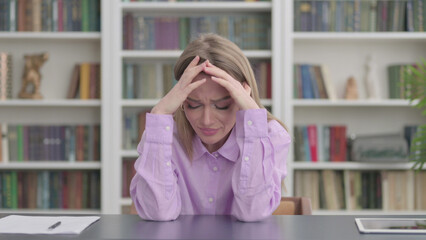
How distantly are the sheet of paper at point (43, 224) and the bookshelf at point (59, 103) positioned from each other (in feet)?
6.07

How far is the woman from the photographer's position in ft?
4.52

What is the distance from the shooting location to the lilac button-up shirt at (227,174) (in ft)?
4.38

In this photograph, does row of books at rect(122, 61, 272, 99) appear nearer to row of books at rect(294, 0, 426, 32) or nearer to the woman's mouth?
row of books at rect(294, 0, 426, 32)

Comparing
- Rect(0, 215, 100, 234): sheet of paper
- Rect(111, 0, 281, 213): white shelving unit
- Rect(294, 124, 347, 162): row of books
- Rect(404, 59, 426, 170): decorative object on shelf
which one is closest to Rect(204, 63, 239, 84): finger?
Rect(0, 215, 100, 234): sheet of paper

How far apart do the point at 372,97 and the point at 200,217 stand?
219cm

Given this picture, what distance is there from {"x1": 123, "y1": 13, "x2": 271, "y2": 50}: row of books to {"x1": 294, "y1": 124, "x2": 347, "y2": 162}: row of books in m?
0.58

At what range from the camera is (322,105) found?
10.5 ft

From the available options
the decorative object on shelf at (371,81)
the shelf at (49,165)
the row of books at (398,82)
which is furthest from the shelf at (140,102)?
the row of books at (398,82)

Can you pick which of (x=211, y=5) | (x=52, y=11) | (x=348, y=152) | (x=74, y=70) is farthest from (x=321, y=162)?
(x=52, y=11)

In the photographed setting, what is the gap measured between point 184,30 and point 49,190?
4.18ft

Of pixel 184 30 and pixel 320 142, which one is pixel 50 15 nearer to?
pixel 184 30

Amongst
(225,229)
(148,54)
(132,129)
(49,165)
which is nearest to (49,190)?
(49,165)

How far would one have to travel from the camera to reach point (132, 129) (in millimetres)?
3225

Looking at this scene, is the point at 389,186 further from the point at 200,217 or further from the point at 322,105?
the point at 200,217
